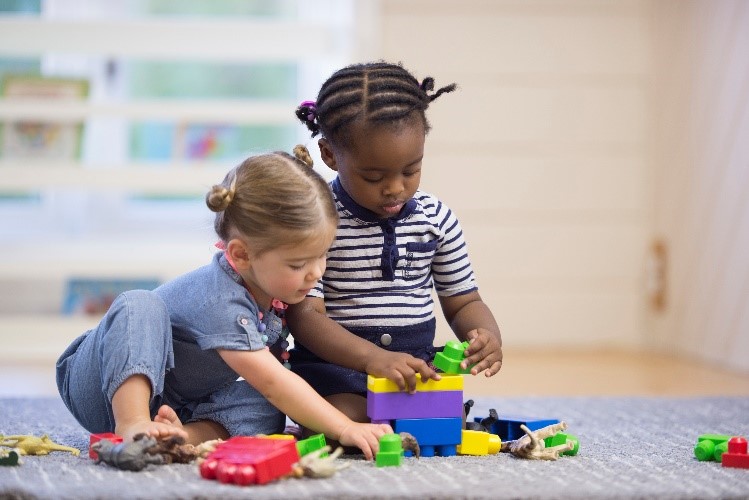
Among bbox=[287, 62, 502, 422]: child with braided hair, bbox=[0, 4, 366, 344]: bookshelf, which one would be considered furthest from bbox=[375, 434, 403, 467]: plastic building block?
bbox=[0, 4, 366, 344]: bookshelf

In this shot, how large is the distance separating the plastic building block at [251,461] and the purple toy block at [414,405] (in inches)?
6.1

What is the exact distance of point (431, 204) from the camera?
4.69 ft

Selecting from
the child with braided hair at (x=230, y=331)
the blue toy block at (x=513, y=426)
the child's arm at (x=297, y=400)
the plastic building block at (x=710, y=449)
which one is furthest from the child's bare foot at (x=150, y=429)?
the plastic building block at (x=710, y=449)

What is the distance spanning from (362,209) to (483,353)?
0.87ft

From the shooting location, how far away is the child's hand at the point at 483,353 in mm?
1247

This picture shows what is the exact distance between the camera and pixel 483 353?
1.26m

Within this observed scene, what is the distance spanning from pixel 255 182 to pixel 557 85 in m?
1.92

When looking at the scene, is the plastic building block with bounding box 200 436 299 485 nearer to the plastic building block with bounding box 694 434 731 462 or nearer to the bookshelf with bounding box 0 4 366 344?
the plastic building block with bounding box 694 434 731 462

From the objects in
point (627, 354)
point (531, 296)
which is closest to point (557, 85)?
point (531, 296)

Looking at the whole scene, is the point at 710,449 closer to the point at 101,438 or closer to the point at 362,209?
the point at 362,209

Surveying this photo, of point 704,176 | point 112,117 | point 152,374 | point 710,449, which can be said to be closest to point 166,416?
point 152,374

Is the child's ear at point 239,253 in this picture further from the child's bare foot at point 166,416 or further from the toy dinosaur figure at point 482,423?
the toy dinosaur figure at point 482,423

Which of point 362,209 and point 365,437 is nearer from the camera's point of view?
point 365,437

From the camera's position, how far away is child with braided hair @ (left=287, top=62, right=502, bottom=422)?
129cm
